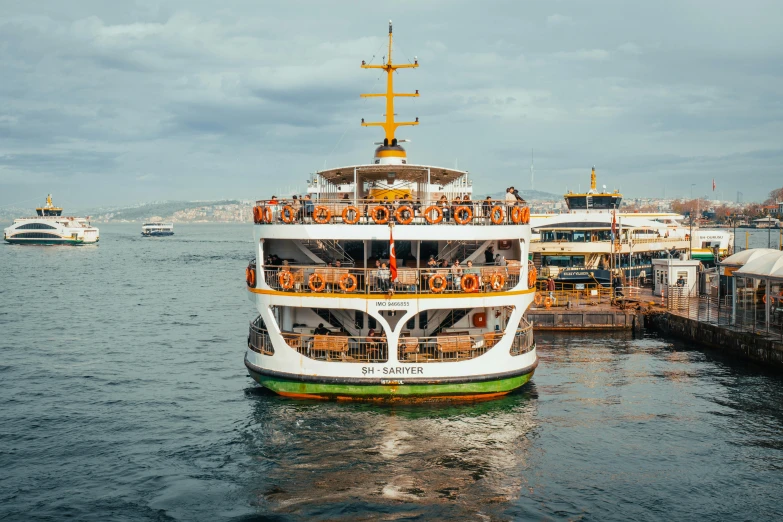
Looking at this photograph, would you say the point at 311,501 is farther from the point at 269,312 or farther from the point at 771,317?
the point at 771,317

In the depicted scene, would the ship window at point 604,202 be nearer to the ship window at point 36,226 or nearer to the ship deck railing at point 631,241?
the ship deck railing at point 631,241

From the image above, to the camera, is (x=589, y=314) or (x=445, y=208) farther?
(x=589, y=314)

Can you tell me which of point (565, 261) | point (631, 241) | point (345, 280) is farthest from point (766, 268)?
point (565, 261)

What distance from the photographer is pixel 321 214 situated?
20969mm

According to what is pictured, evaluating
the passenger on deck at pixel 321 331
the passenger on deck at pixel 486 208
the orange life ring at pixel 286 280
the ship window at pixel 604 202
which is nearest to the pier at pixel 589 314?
the passenger on deck at pixel 486 208

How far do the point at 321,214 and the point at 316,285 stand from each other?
211cm

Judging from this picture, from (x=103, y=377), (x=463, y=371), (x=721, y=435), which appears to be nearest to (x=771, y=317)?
(x=721, y=435)

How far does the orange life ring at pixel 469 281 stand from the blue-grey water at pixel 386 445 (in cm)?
354

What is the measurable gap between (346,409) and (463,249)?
7.42 metres

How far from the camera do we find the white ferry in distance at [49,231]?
482ft

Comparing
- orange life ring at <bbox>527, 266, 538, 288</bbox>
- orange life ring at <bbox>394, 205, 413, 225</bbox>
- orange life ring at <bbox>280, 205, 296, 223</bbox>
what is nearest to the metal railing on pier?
orange life ring at <bbox>527, 266, 538, 288</bbox>

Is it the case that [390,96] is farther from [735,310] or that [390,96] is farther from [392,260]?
[735,310]

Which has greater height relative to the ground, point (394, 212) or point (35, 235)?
point (35, 235)

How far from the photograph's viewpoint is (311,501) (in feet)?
50.1
